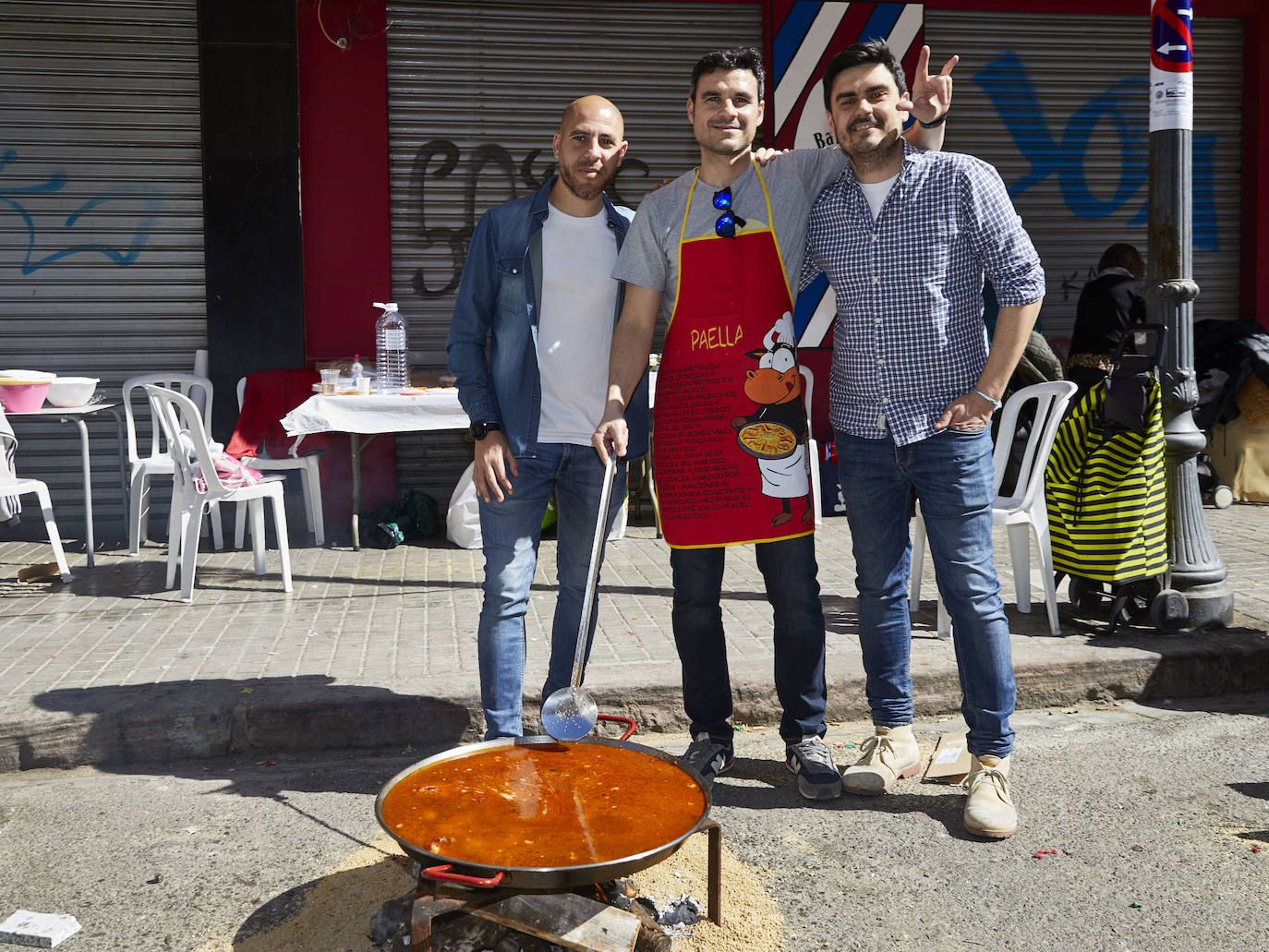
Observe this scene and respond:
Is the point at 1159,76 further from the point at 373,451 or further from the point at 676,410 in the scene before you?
the point at 373,451

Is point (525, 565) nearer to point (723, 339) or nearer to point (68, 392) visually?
point (723, 339)

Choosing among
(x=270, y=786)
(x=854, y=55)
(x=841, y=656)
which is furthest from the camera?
(x=841, y=656)

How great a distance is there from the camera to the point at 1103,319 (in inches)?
297

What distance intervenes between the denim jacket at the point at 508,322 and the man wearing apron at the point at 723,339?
143 millimetres

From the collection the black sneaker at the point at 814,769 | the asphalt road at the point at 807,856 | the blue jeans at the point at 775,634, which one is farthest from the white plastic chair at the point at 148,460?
the black sneaker at the point at 814,769

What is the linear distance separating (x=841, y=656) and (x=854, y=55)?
2.52 meters

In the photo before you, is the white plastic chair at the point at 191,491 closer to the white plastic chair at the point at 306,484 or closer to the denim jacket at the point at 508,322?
the white plastic chair at the point at 306,484

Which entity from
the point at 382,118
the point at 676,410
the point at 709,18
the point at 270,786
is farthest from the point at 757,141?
the point at 270,786

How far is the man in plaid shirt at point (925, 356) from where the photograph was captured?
127 inches

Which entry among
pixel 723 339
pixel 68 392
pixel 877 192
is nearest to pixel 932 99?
pixel 877 192

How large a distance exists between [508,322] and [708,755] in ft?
5.12

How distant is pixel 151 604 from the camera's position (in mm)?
5781

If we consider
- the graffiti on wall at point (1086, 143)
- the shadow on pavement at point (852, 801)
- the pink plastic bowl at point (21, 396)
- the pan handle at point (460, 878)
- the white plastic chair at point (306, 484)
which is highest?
the graffiti on wall at point (1086, 143)

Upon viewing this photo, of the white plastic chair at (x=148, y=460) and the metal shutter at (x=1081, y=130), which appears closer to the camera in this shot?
the white plastic chair at (x=148, y=460)
